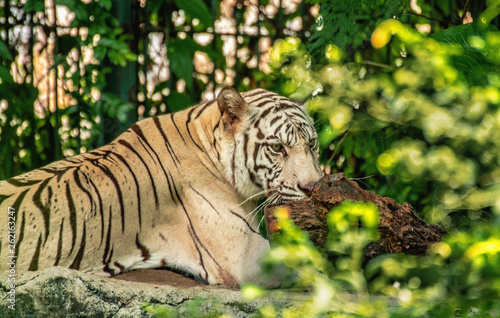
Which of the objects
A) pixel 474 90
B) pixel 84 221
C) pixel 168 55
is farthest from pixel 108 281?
pixel 168 55

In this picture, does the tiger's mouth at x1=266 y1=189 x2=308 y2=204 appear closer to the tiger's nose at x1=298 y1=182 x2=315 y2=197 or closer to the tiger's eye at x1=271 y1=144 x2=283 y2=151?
the tiger's nose at x1=298 y1=182 x2=315 y2=197

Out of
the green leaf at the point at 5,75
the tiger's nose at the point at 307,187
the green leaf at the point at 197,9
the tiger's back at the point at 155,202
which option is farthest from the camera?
the green leaf at the point at 197,9

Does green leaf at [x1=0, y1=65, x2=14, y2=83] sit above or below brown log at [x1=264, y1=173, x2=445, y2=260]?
above

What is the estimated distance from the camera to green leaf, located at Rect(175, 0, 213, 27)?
472cm

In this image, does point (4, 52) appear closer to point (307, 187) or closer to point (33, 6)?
point (33, 6)

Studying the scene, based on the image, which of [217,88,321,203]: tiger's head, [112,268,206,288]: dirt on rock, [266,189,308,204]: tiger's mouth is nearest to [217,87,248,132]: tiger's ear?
[217,88,321,203]: tiger's head

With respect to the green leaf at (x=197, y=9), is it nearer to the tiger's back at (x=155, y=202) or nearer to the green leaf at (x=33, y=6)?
the green leaf at (x=33, y=6)

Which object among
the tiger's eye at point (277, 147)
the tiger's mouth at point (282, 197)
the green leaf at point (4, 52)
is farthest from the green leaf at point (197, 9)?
the tiger's mouth at point (282, 197)

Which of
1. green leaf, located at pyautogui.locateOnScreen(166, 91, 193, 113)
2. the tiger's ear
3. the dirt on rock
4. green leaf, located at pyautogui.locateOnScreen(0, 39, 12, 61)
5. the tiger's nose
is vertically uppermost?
green leaf, located at pyautogui.locateOnScreen(0, 39, 12, 61)

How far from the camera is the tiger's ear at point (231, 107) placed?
325 centimetres

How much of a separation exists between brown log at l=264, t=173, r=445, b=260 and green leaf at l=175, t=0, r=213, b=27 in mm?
2689

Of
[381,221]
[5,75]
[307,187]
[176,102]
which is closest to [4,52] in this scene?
[5,75]

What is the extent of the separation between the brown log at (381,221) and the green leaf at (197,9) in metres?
2.69

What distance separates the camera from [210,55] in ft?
16.1
